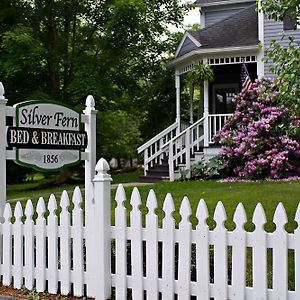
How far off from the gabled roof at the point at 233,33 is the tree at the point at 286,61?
9.93 metres

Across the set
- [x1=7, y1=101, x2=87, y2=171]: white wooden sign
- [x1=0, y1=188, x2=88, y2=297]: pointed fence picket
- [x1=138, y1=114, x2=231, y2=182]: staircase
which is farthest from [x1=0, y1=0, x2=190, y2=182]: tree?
[x1=0, y1=188, x2=88, y2=297]: pointed fence picket

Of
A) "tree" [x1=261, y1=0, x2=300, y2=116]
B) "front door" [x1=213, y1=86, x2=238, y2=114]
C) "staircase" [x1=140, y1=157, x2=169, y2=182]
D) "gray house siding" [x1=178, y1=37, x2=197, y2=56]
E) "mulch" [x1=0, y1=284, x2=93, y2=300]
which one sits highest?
"gray house siding" [x1=178, y1=37, x2=197, y2=56]

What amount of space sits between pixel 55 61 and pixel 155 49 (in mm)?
4111

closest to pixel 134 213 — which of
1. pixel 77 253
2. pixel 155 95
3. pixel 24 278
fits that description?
pixel 77 253

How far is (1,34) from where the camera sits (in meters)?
16.3

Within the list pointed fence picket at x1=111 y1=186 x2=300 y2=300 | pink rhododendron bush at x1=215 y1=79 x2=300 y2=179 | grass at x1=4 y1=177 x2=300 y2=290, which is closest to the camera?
pointed fence picket at x1=111 y1=186 x2=300 y2=300

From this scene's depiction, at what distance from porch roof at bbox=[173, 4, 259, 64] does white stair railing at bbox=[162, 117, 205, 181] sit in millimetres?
2567

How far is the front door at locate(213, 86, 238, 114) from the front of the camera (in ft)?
60.8

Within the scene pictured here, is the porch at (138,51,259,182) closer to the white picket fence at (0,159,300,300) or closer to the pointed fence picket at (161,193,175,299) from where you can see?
the white picket fence at (0,159,300,300)

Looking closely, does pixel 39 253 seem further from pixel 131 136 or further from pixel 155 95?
pixel 131 136

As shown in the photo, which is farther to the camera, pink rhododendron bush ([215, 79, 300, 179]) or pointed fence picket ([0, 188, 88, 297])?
pink rhododendron bush ([215, 79, 300, 179])

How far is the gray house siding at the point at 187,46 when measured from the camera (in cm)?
1617

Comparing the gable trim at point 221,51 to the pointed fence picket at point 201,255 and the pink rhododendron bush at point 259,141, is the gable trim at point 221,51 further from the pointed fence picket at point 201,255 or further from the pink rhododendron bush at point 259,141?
the pointed fence picket at point 201,255

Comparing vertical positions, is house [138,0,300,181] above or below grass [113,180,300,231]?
above
